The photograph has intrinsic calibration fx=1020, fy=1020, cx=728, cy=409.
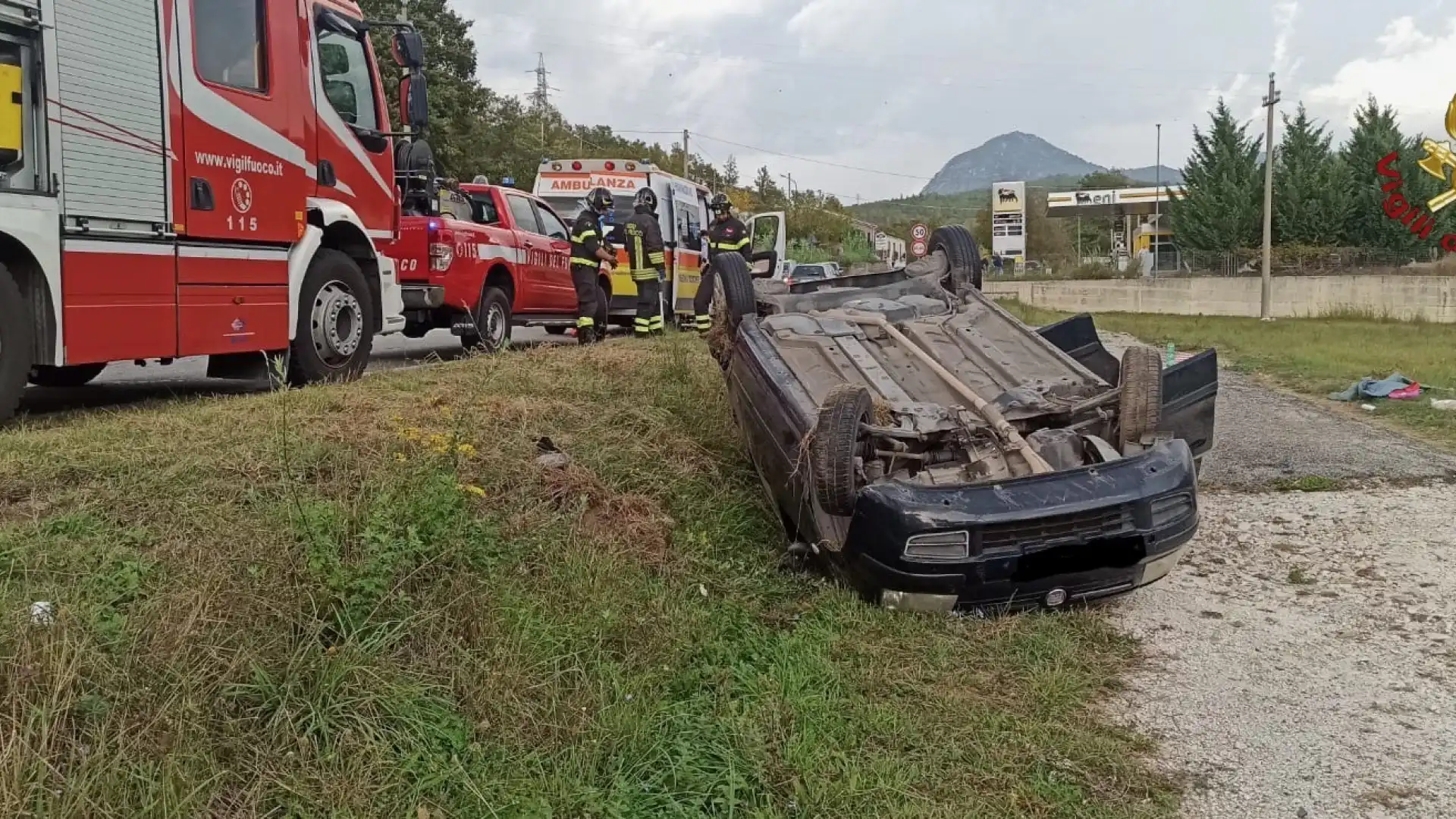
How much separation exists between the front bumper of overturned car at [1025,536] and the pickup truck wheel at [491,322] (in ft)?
20.0

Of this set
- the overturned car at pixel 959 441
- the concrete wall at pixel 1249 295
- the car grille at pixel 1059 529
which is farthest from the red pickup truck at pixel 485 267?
the concrete wall at pixel 1249 295

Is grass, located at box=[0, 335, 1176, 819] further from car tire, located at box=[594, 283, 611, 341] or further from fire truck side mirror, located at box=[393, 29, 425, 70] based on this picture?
car tire, located at box=[594, 283, 611, 341]

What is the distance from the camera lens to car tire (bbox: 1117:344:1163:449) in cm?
423

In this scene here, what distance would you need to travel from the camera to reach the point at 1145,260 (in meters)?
36.2

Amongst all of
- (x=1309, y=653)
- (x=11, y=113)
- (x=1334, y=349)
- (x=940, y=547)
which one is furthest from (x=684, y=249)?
(x=1309, y=653)

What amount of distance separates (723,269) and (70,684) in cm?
381

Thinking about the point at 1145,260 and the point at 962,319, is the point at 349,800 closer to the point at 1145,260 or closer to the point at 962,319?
the point at 962,319

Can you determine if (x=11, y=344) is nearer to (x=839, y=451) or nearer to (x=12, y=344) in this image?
(x=12, y=344)

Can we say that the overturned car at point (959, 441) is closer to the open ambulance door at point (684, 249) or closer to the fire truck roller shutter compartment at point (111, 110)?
the fire truck roller shutter compartment at point (111, 110)

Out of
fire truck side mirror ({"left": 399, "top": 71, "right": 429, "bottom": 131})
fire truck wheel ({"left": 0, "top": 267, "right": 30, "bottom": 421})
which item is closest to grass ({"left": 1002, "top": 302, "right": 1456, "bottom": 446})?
fire truck side mirror ({"left": 399, "top": 71, "right": 429, "bottom": 131})

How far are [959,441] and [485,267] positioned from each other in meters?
6.18

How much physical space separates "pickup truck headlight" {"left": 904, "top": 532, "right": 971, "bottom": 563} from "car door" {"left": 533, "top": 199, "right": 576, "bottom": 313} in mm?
7818

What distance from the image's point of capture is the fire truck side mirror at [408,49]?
6984 mm

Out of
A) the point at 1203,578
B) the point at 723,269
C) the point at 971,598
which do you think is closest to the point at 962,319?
the point at 723,269
